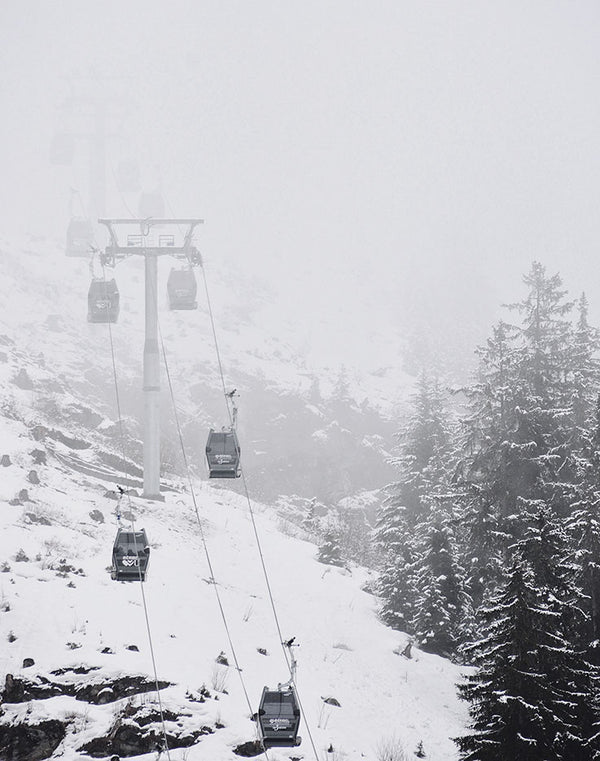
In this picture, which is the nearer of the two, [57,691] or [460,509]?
[57,691]

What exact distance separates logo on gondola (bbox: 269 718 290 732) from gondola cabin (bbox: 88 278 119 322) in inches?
702

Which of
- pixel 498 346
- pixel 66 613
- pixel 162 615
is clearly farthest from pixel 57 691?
→ pixel 498 346

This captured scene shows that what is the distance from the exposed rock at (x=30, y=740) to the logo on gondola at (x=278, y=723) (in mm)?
4781

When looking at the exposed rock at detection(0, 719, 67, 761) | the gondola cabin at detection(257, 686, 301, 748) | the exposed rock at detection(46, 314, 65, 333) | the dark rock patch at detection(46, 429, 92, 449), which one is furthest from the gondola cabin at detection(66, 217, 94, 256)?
the gondola cabin at detection(257, 686, 301, 748)

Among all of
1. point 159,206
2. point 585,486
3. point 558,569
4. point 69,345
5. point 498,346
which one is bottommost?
point 558,569

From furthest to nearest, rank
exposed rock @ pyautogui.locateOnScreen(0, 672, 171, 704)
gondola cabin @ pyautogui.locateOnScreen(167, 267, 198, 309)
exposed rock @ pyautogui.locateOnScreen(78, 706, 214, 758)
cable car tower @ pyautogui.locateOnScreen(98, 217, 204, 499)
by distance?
cable car tower @ pyautogui.locateOnScreen(98, 217, 204, 499) < gondola cabin @ pyautogui.locateOnScreen(167, 267, 198, 309) < exposed rock @ pyautogui.locateOnScreen(0, 672, 171, 704) < exposed rock @ pyautogui.locateOnScreen(78, 706, 214, 758)

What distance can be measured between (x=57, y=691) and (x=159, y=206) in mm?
54798

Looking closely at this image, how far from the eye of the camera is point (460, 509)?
26.6 m

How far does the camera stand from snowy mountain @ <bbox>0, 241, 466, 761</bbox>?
49.0 ft

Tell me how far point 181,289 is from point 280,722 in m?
19.4

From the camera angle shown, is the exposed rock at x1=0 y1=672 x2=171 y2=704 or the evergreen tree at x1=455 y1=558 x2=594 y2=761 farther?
the exposed rock at x1=0 y1=672 x2=171 y2=704

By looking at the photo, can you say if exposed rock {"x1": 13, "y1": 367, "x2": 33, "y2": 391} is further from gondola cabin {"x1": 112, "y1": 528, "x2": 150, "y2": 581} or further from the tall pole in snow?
gondola cabin {"x1": 112, "y1": 528, "x2": 150, "y2": 581}

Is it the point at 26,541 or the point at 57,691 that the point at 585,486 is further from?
the point at 26,541

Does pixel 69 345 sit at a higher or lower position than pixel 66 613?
higher
